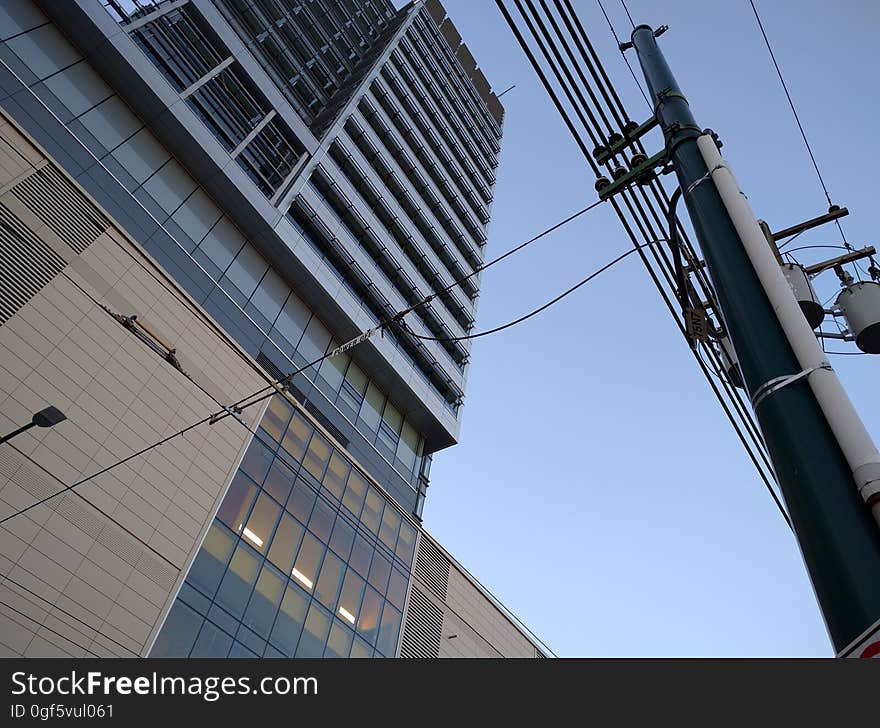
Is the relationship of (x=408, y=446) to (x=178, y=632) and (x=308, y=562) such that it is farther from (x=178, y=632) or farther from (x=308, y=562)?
(x=178, y=632)

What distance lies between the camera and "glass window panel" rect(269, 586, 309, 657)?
21.4 m

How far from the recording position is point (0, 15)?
941 inches

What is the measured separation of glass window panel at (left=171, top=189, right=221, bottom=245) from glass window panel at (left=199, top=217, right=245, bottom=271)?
0.26 m

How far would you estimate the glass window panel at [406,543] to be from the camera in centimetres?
2989

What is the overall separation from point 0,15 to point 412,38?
141ft

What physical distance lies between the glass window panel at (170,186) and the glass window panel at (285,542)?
1353cm

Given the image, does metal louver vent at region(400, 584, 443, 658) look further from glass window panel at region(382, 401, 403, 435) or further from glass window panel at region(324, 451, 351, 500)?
glass window panel at region(382, 401, 403, 435)

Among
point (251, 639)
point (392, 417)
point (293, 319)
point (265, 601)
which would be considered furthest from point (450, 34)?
point (251, 639)

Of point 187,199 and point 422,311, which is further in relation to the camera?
point 422,311

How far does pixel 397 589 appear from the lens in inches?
1126

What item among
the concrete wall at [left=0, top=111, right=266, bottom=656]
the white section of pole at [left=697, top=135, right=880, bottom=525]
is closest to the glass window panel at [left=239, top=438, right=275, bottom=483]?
the concrete wall at [left=0, top=111, right=266, bottom=656]

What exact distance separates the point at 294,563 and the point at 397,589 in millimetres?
6881

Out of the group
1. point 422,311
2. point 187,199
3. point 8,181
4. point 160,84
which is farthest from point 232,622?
point 422,311

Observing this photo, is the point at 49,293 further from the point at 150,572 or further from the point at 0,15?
the point at 0,15
